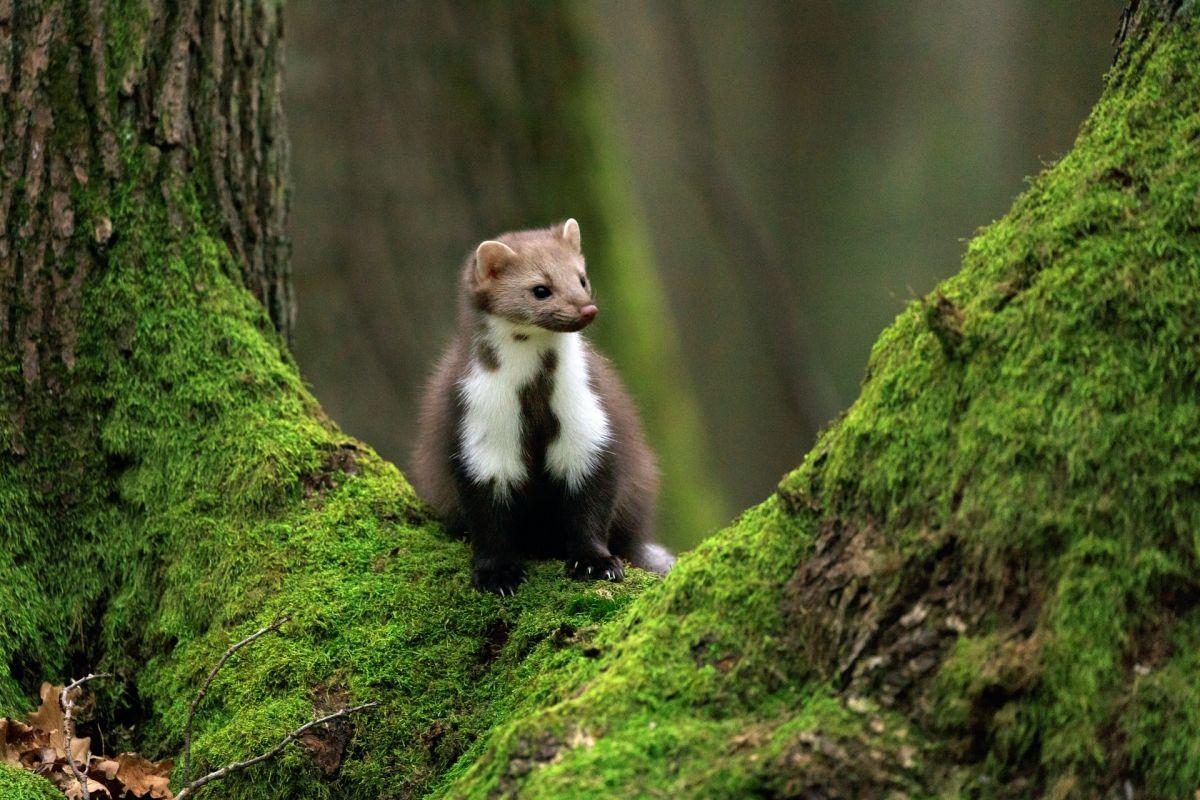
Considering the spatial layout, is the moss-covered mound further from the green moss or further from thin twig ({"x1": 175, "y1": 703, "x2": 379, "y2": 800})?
the green moss

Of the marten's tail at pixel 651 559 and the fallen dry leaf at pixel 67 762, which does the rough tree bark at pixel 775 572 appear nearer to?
the fallen dry leaf at pixel 67 762

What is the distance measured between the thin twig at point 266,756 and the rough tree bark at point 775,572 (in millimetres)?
71

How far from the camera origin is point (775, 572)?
3.54m

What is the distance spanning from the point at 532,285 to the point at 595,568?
1.26 m

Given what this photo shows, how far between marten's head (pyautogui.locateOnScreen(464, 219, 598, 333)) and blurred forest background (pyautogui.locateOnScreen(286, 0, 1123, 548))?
1655 mm

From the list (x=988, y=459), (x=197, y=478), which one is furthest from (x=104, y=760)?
(x=988, y=459)

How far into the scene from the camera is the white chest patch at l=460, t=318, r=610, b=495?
5555 millimetres

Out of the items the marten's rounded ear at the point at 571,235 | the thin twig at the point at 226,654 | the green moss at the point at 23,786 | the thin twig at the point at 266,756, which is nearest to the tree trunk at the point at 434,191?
the marten's rounded ear at the point at 571,235

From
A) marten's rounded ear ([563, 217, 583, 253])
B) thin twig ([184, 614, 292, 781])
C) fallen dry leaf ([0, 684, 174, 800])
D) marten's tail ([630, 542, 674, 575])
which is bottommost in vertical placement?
fallen dry leaf ([0, 684, 174, 800])

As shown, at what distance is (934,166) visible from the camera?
19.7m

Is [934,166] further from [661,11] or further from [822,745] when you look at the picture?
[822,745]

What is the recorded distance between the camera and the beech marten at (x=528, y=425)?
18.1 ft

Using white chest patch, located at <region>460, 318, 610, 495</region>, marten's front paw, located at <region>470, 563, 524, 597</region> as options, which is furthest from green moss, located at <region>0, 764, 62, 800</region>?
white chest patch, located at <region>460, 318, 610, 495</region>

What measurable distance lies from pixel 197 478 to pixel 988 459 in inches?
140
